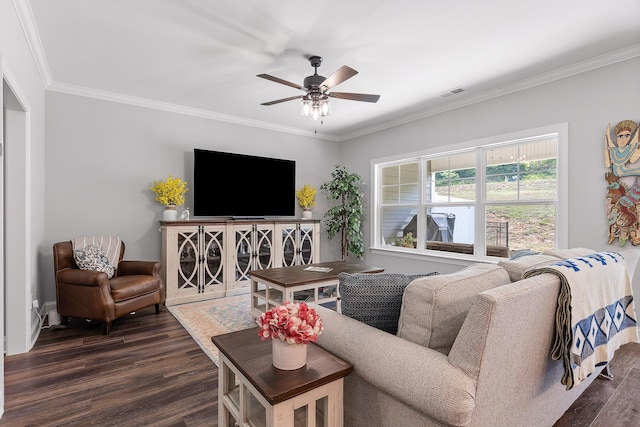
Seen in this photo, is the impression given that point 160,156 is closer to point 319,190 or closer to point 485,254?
point 319,190

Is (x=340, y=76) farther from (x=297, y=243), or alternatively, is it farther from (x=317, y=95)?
(x=297, y=243)

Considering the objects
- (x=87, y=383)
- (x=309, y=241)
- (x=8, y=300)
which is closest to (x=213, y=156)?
(x=309, y=241)

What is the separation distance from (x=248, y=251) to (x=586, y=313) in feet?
12.7

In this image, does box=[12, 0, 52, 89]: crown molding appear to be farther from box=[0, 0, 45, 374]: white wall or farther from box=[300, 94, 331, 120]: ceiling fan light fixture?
box=[300, 94, 331, 120]: ceiling fan light fixture

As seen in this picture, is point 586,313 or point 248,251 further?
point 248,251

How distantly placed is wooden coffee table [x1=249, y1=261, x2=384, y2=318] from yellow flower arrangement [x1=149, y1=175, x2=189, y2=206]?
1623 millimetres

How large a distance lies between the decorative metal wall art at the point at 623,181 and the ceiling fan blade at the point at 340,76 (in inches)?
97.6

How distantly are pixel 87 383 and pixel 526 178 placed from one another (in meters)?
4.49

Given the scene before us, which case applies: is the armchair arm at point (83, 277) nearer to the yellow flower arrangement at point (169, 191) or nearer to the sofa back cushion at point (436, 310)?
the yellow flower arrangement at point (169, 191)

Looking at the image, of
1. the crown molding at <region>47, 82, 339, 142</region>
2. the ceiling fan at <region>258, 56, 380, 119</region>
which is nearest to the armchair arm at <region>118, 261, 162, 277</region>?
the crown molding at <region>47, 82, 339, 142</region>

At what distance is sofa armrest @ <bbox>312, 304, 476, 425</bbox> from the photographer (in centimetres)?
103

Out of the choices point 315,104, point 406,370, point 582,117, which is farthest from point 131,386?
point 582,117

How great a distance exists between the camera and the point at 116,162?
4102 millimetres

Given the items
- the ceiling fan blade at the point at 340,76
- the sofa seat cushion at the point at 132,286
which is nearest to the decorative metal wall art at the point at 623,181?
the ceiling fan blade at the point at 340,76
